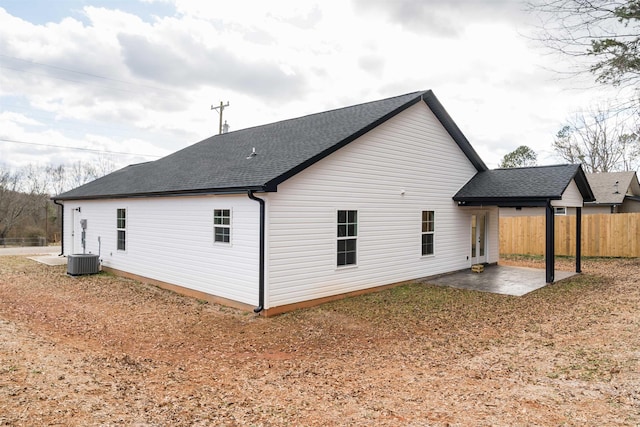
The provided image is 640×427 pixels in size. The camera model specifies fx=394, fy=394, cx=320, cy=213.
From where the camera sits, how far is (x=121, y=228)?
13047mm

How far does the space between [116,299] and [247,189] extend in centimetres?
488

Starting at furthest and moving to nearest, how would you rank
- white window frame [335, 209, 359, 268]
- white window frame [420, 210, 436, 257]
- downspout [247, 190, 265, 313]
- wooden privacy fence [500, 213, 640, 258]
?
1. wooden privacy fence [500, 213, 640, 258]
2. white window frame [420, 210, 436, 257]
3. white window frame [335, 209, 359, 268]
4. downspout [247, 190, 265, 313]

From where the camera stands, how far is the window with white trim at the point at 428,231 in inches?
484

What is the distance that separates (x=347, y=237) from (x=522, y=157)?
35.6 metres

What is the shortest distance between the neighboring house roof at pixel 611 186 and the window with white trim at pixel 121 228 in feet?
82.4

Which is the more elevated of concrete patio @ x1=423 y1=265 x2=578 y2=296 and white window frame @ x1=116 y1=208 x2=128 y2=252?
white window frame @ x1=116 y1=208 x2=128 y2=252

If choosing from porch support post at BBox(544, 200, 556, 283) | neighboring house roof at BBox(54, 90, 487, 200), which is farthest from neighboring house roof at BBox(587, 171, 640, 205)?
porch support post at BBox(544, 200, 556, 283)

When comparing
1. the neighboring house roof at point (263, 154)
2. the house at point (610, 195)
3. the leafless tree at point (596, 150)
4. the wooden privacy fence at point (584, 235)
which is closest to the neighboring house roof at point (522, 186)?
the neighboring house roof at point (263, 154)

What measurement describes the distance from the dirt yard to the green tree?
32102 mm

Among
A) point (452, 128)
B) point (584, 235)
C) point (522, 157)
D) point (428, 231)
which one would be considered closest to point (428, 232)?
point (428, 231)

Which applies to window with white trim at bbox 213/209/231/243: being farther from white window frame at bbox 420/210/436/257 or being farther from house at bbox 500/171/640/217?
house at bbox 500/171/640/217

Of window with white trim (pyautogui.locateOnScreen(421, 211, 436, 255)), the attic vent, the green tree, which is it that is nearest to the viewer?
window with white trim (pyautogui.locateOnScreen(421, 211, 436, 255))

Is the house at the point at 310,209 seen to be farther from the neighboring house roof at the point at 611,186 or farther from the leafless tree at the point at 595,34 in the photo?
the neighboring house roof at the point at 611,186

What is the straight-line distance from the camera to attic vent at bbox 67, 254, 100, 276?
12.9 meters
